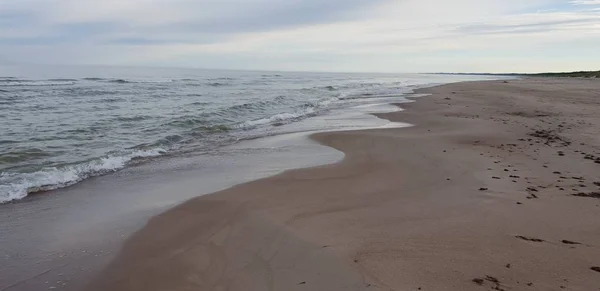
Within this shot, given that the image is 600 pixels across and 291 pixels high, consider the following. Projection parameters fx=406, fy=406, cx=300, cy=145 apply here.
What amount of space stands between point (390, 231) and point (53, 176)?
5.32 metres

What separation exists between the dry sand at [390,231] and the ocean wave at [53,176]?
2432mm

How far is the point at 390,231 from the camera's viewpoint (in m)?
4.07

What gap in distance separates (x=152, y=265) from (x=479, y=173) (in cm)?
486

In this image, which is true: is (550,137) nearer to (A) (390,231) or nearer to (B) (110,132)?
(A) (390,231)

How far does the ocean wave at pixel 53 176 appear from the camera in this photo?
18.7 ft

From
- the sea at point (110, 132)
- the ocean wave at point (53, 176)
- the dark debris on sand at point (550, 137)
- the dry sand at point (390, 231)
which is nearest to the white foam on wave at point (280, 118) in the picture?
the sea at point (110, 132)

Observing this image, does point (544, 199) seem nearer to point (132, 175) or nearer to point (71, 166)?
point (132, 175)

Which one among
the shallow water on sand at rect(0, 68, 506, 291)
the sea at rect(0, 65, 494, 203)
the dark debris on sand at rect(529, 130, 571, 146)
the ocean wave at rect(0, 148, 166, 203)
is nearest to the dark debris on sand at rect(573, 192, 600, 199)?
the dark debris on sand at rect(529, 130, 571, 146)

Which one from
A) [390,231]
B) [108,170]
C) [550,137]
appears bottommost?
[108,170]

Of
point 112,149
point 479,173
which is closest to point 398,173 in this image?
point 479,173

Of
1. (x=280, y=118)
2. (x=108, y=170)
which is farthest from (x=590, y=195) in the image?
(x=280, y=118)

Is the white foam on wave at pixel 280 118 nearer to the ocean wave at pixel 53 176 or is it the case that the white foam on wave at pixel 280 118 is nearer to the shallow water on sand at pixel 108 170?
the shallow water on sand at pixel 108 170

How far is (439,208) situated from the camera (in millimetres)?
4754

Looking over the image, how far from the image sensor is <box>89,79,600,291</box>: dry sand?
10.5ft
